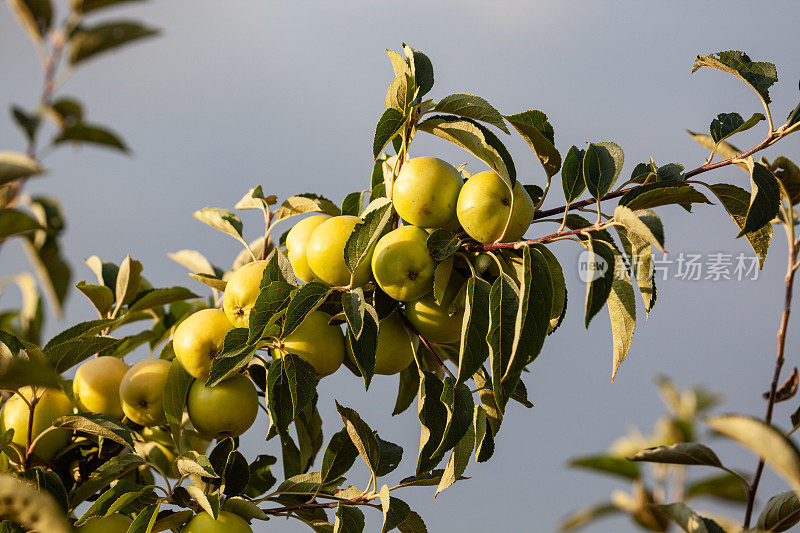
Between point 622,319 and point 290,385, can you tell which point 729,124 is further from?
point 290,385

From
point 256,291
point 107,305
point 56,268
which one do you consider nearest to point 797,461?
point 56,268

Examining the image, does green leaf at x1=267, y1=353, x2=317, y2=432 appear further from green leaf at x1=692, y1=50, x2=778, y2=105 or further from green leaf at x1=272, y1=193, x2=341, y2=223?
green leaf at x1=692, y1=50, x2=778, y2=105

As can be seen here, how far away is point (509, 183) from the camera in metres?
1.58

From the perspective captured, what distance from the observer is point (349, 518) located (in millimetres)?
1797

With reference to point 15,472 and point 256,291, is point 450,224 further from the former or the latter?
point 15,472

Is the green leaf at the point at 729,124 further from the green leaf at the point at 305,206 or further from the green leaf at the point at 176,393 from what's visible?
the green leaf at the point at 176,393

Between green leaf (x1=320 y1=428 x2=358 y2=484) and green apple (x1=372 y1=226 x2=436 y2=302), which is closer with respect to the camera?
green apple (x1=372 y1=226 x2=436 y2=302)

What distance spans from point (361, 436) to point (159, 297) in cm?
90

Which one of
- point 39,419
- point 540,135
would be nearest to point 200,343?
point 39,419

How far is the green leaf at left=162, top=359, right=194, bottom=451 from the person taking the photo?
6.56 feet

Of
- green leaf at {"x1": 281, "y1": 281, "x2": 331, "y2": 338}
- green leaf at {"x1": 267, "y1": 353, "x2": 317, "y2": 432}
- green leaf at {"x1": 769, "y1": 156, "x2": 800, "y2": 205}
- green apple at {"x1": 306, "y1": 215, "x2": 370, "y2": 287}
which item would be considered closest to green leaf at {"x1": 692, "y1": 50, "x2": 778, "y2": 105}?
green leaf at {"x1": 769, "y1": 156, "x2": 800, "y2": 205}

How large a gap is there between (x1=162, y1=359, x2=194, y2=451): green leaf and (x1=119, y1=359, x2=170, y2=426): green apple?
63 millimetres

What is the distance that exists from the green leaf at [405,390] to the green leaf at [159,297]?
0.75 meters

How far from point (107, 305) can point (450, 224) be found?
1.38 m
